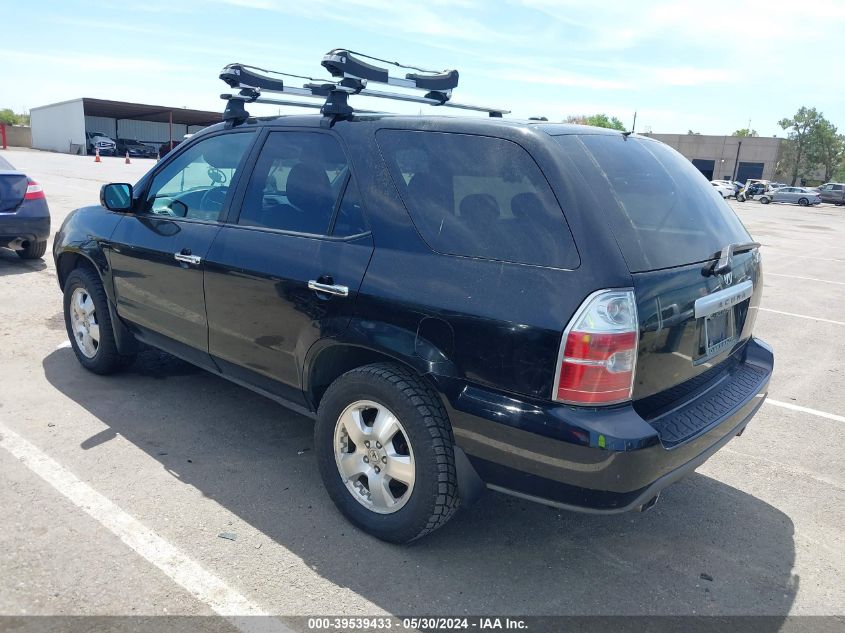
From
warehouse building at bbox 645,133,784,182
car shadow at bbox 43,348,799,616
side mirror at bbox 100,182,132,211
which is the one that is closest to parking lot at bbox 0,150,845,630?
car shadow at bbox 43,348,799,616

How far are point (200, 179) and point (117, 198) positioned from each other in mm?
627

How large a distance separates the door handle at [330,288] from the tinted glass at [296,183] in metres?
0.28

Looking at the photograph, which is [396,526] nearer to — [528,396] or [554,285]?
[528,396]

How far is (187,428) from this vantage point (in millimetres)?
4184

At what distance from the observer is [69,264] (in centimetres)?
509

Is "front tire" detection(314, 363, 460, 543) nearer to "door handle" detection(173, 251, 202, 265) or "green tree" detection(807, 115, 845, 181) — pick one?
"door handle" detection(173, 251, 202, 265)

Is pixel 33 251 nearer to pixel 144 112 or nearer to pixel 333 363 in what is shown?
pixel 333 363

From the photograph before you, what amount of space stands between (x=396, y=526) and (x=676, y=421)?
1.26 m

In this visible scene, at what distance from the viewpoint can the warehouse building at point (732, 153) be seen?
7494 centimetres

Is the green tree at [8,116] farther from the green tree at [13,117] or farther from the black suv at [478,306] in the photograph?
the black suv at [478,306]

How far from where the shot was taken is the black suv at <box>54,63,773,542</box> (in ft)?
8.14

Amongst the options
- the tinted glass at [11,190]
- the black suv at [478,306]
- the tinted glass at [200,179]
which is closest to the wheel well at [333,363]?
the black suv at [478,306]

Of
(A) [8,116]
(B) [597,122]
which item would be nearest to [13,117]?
(A) [8,116]

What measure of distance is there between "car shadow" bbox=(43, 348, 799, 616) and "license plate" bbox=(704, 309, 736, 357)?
37.1 inches
